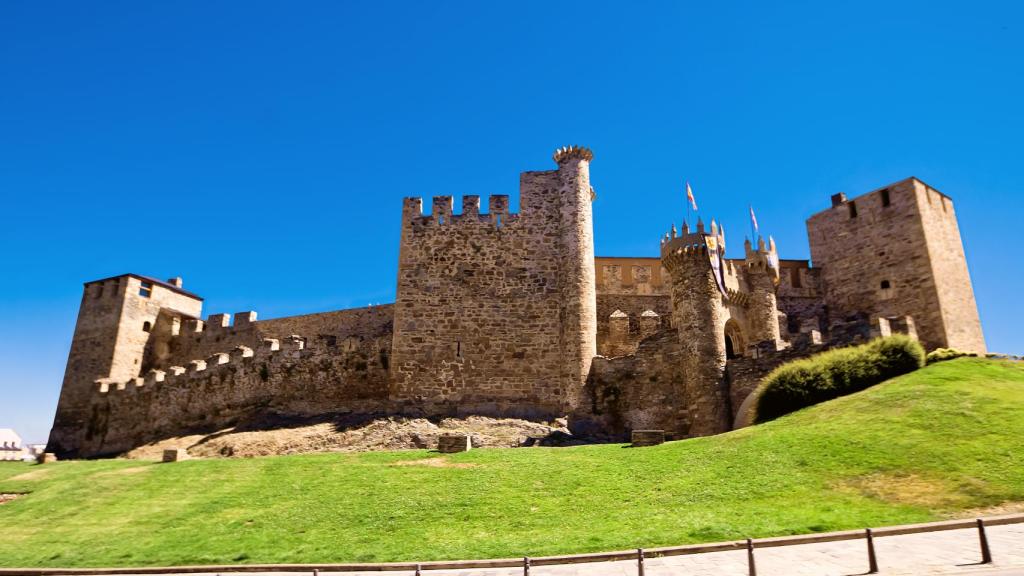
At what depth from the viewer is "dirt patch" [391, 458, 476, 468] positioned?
63.9 feet

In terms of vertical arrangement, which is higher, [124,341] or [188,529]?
[124,341]

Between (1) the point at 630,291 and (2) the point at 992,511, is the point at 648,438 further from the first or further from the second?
(1) the point at 630,291

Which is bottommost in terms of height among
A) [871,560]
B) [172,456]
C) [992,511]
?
[871,560]

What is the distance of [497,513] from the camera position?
14.9 metres

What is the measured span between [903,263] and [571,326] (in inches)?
731

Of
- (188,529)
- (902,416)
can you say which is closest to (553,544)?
(188,529)

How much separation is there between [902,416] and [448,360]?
17.1m

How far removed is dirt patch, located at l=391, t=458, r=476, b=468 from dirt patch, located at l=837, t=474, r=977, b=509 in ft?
32.2

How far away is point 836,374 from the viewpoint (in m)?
21.0

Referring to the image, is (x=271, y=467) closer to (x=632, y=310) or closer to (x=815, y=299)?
(x=632, y=310)

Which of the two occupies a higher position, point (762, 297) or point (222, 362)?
point (762, 297)

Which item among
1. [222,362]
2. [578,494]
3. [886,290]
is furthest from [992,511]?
[222,362]

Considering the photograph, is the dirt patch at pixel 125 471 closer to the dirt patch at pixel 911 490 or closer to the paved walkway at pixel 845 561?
the paved walkway at pixel 845 561

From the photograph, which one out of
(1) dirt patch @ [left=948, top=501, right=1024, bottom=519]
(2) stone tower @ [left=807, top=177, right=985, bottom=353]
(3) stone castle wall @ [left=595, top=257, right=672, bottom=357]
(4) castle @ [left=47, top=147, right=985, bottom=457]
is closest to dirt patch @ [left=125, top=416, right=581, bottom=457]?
(4) castle @ [left=47, top=147, right=985, bottom=457]
